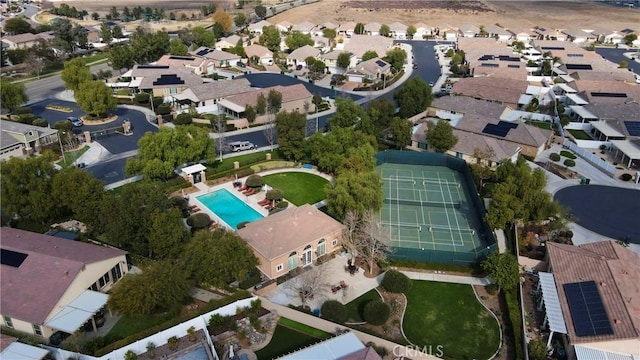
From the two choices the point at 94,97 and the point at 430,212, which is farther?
the point at 94,97

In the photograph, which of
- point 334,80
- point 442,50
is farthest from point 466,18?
point 334,80

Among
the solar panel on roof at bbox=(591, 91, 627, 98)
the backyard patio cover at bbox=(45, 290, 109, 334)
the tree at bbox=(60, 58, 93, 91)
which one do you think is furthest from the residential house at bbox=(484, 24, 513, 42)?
the backyard patio cover at bbox=(45, 290, 109, 334)

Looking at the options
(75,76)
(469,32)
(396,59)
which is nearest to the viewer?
(75,76)

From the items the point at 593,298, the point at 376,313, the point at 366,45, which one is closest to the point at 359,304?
the point at 376,313

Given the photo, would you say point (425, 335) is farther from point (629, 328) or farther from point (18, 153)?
point (18, 153)

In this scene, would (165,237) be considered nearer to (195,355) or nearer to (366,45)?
(195,355)

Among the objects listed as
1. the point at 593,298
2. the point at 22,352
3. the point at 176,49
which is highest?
the point at 176,49

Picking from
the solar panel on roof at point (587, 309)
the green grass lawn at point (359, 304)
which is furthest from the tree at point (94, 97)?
the solar panel on roof at point (587, 309)

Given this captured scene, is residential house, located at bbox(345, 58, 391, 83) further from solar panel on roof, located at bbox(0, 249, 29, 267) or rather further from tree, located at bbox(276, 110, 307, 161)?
solar panel on roof, located at bbox(0, 249, 29, 267)
